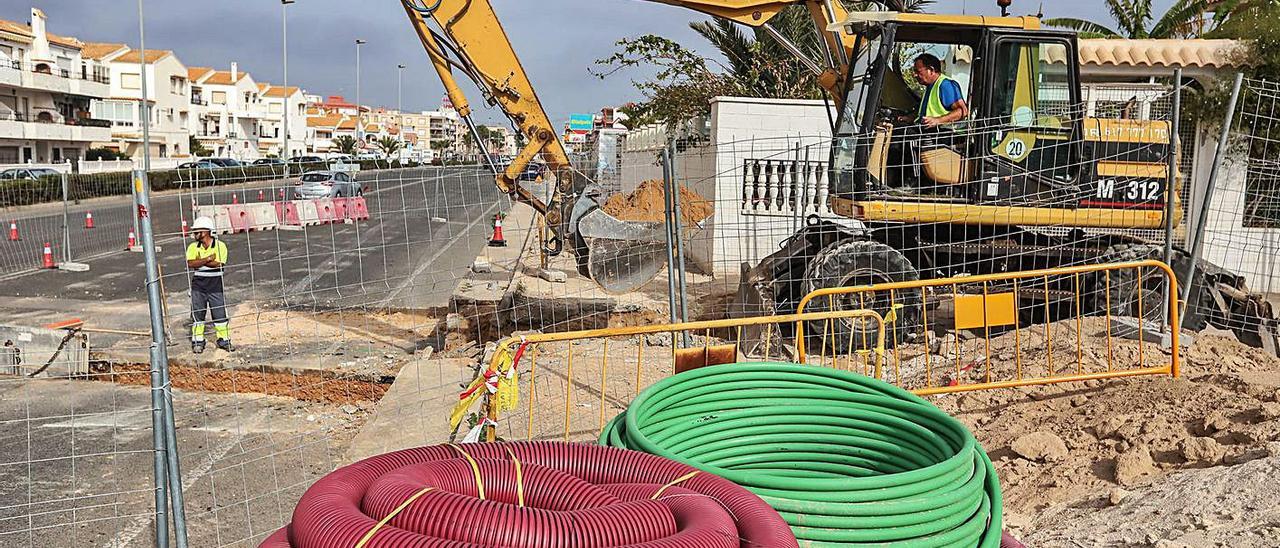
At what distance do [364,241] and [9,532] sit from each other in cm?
1895

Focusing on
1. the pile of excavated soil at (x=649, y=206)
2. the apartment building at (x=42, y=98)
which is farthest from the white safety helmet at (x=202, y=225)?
the apartment building at (x=42, y=98)

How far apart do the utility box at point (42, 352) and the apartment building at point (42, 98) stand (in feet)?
162

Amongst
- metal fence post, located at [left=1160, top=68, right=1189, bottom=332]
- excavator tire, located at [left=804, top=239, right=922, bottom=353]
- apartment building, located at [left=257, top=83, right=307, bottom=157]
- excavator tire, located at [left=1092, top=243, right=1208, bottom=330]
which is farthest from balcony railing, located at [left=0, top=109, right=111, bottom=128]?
metal fence post, located at [left=1160, top=68, right=1189, bottom=332]

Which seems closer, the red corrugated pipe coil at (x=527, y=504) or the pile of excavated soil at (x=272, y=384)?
the red corrugated pipe coil at (x=527, y=504)

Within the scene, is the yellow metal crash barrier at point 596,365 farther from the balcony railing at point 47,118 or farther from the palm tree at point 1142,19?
the balcony railing at point 47,118

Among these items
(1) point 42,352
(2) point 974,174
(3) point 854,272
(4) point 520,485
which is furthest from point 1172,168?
(1) point 42,352

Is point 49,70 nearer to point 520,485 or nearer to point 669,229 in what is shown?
point 669,229

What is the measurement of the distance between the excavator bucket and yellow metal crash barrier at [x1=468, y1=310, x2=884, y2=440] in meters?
1.01

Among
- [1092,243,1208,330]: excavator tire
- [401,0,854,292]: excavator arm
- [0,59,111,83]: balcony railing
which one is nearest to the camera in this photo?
[1092,243,1208,330]: excavator tire

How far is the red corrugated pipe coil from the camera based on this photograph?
8.71 feet

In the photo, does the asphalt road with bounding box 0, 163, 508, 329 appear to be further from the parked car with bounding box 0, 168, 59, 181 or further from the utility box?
the parked car with bounding box 0, 168, 59, 181

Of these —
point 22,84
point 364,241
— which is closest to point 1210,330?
point 364,241

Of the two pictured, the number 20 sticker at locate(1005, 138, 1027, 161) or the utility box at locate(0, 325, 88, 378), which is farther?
the utility box at locate(0, 325, 88, 378)

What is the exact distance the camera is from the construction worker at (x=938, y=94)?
27.8 feet
